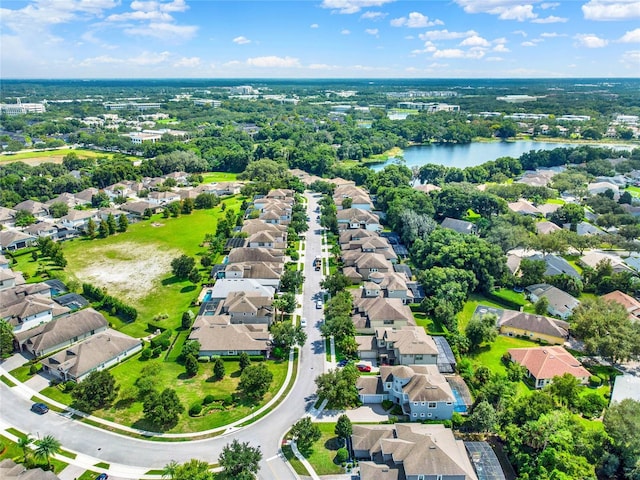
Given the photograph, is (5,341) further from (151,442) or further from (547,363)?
(547,363)

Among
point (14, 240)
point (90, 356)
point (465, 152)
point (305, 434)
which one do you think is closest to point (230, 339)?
point (90, 356)

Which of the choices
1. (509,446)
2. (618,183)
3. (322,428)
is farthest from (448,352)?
(618,183)

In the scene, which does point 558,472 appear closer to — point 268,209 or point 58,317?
point 58,317

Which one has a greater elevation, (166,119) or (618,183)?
(166,119)

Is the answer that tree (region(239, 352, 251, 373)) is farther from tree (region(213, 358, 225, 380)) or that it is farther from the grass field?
the grass field

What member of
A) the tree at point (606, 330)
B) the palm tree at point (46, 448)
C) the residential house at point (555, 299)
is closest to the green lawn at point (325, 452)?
the palm tree at point (46, 448)

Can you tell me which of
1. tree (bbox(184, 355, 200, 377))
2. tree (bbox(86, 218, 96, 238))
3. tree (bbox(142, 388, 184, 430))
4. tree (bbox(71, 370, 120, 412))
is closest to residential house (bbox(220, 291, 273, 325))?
tree (bbox(184, 355, 200, 377))

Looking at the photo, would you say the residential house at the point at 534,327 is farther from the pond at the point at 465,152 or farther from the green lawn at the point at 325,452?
the pond at the point at 465,152
